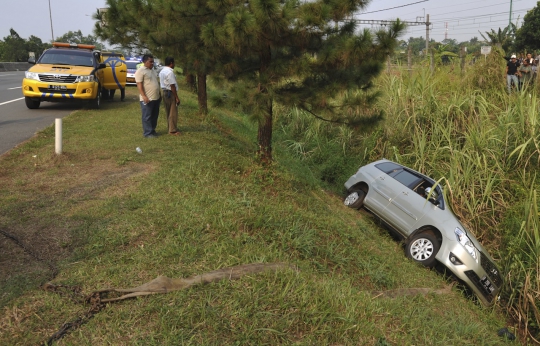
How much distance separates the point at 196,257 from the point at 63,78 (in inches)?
367

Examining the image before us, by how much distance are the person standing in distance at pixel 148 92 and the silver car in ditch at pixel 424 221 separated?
14.6ft

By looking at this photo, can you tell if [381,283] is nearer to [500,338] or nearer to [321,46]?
[500,338]

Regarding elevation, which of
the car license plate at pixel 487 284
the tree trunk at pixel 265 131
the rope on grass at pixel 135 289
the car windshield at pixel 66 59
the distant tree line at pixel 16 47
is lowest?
the car license plate at pixel 487 284

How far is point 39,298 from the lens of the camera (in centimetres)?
348

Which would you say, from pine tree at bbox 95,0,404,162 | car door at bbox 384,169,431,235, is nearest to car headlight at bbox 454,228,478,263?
car door at bbox 384,169,431,235

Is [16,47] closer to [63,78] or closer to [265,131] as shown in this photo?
[63,78]

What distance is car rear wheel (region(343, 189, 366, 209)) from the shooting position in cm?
956

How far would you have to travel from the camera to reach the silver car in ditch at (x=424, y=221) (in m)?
7.16

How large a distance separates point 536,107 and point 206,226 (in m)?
7.91

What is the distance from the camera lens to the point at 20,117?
11.3m

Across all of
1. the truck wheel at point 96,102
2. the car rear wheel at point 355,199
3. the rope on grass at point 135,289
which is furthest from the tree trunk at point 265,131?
the truck wheel at point 96,102

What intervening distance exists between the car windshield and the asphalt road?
130 centimetres

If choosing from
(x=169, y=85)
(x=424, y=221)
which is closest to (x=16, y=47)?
(x=169, y=85)

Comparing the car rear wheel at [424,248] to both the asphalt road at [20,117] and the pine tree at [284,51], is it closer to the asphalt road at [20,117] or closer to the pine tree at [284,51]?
the pine tree at [284,51]
